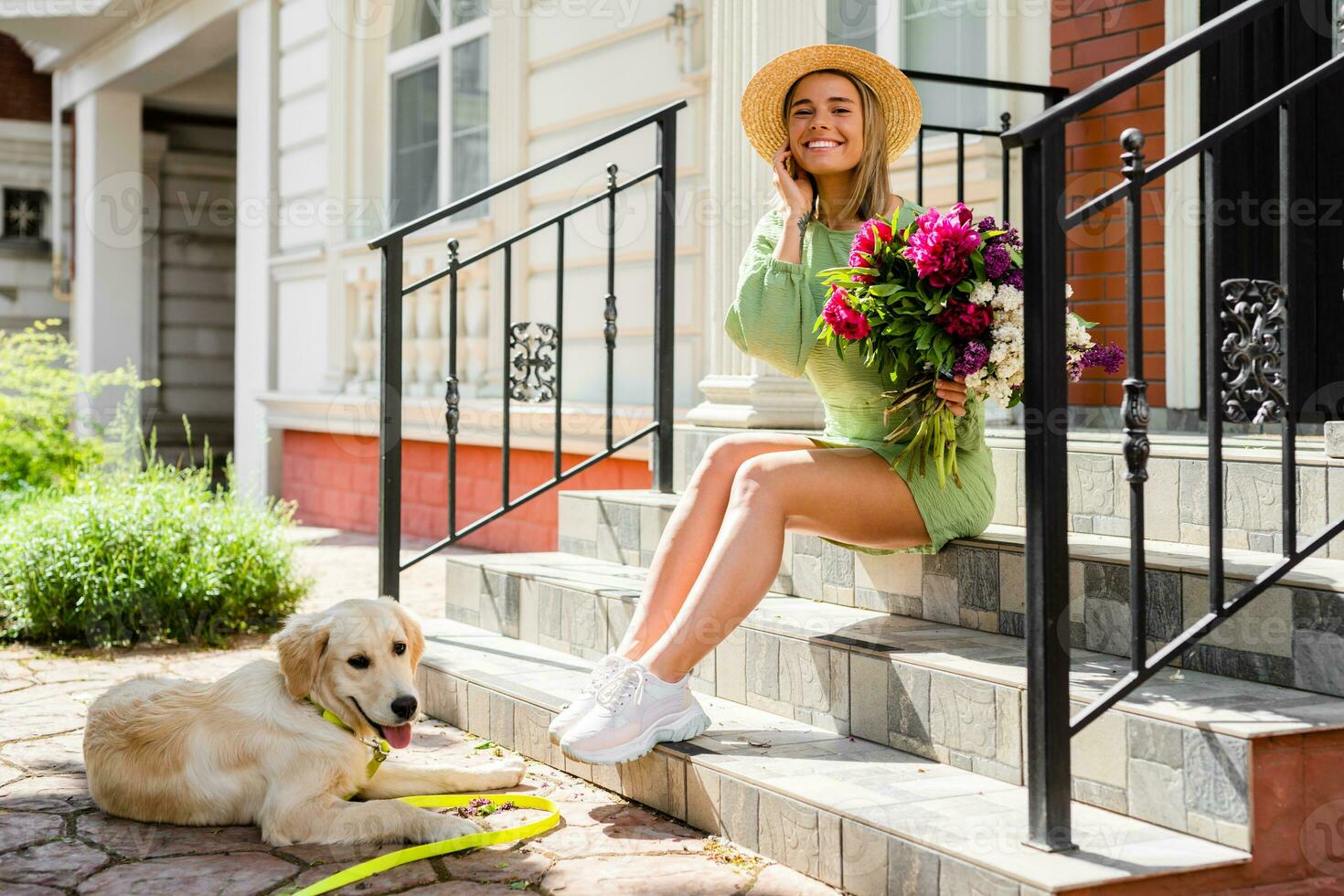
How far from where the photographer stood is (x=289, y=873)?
2.72 meters

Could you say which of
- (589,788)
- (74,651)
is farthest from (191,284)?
(589,788)

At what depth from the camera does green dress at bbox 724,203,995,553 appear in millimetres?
3191

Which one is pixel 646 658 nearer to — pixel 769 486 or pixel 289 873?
pixel 769 486

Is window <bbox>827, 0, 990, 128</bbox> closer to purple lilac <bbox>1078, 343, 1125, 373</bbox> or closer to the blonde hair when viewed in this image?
the blonde hair

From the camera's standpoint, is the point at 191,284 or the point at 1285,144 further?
the point at 191,284

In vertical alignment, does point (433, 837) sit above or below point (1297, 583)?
below

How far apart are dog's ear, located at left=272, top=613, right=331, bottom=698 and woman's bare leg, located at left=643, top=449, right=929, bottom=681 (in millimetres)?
713

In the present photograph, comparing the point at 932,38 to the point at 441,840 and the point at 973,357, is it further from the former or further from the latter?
the point at 441,840

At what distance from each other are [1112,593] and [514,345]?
8.36 ft

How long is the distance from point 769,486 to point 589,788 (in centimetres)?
91

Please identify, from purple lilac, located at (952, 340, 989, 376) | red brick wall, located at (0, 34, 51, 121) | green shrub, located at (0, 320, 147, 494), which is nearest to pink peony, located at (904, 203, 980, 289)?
purple lilac, located at (952, 340, 989, 376)

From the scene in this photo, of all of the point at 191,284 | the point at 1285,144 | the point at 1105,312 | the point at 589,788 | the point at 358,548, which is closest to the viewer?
the point at 1285,144

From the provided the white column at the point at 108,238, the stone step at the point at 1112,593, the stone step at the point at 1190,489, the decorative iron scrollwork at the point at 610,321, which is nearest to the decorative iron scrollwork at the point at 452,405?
the decorative iron scrollwork at the point at 610,321

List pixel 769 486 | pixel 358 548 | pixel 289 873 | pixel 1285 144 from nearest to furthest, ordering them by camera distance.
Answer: pixel 1285 144 < pixel 289 873 < pixel 769 486 < pixel 358 548
